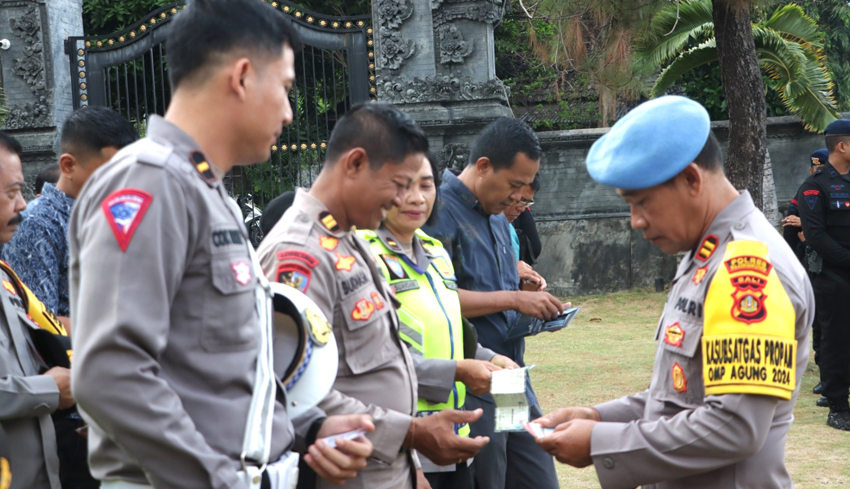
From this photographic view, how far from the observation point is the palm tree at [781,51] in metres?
11.4

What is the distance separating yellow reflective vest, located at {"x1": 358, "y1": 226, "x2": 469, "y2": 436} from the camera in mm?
2951

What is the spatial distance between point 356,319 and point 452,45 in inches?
305

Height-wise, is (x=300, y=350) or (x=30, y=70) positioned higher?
(x=30, y=70)

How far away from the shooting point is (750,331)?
6.28ft

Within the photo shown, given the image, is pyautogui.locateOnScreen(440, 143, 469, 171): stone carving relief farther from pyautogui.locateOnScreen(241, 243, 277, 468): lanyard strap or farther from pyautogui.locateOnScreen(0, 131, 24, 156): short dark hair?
pyautogui.locateOnScreen(241, 243, 277, 468): lanyard strap

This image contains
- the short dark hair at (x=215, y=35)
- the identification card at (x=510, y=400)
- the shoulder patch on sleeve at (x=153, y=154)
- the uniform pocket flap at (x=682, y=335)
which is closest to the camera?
the shoulder patch on sleeve at (x=153, y=154)

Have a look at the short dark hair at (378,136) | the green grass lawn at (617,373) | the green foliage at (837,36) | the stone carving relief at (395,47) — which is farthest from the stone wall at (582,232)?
the short dark hair at (378,136)

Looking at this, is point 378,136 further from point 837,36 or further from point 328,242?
point 837,36

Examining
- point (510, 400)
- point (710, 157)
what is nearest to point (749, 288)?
point (710, 157)

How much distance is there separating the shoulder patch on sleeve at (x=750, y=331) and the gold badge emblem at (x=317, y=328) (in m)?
0.86

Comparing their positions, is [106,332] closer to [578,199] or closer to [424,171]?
[424,171]

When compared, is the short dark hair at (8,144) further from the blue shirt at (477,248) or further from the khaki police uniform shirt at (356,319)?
the blue shirt at (477,248)

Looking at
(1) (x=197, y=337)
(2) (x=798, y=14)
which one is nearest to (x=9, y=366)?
(1) (x=197, y=337)

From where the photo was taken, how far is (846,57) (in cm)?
1841
